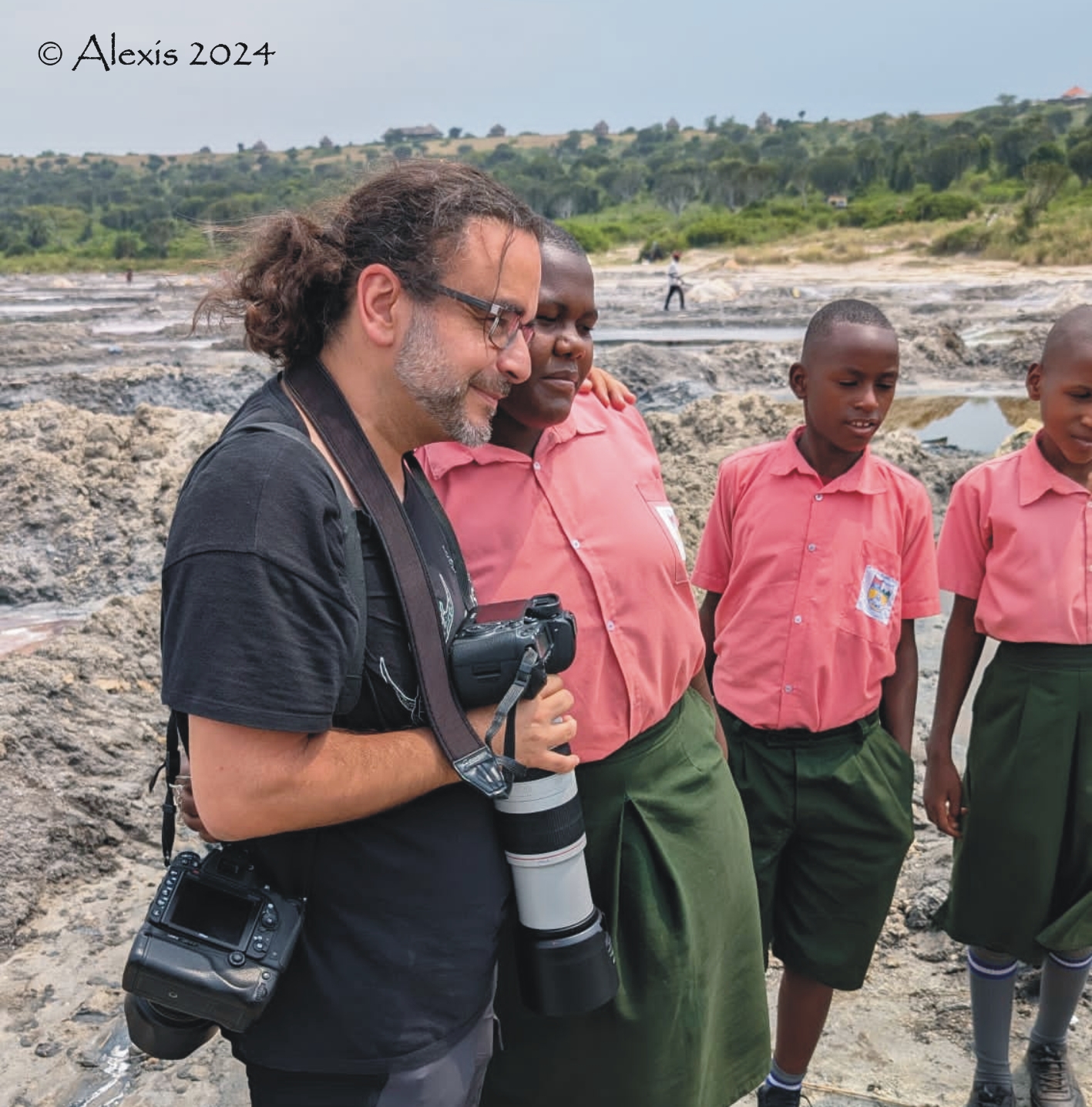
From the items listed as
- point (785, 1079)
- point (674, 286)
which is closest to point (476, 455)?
point (785, 1079)

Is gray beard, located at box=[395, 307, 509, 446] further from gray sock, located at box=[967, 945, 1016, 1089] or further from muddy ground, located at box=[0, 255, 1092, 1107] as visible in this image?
gray sock, located at box=[967, 945, 1016, 1089]

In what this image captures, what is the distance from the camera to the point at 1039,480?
2463 mm

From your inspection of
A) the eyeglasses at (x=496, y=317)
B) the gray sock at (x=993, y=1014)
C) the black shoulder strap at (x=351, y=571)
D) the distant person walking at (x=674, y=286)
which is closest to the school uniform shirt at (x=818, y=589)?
the gray sock at (x=993, y=1014)

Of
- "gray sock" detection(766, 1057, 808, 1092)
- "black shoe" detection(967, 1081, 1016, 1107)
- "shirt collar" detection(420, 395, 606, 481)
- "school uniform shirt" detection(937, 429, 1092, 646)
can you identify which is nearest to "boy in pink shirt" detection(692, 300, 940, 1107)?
"gray sock" detection(766, 1057, 808, 1092)

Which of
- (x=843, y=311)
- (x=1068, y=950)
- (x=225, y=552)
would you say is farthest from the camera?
(x=843, y=311)

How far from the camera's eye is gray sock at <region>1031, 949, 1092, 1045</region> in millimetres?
2467

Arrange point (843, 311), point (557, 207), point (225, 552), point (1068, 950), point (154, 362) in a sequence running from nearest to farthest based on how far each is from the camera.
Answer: point (225, 552) < point (1068, 950) < point (843, 311) < point (154, 362) < point (557, 207)

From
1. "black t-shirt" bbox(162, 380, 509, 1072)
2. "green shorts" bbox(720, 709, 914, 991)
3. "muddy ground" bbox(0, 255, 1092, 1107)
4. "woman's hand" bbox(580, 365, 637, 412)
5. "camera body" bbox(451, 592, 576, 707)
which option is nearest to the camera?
"black t-shirt" bbox(162, 380, 509, 1072)

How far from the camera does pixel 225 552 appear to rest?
4.04ft

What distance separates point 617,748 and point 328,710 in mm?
689

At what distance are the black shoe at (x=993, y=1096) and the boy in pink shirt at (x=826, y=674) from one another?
0.39 m

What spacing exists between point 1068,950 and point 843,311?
1433 millimetres

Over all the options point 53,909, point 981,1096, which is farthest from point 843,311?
point 53,909

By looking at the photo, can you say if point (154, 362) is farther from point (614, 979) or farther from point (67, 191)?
point (67, 191)
